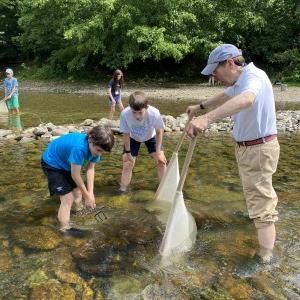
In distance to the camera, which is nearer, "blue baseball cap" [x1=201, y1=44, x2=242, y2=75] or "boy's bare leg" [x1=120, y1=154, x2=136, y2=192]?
"blue baseball cap" [x1=201, y1=44, x2=242, y2=75]

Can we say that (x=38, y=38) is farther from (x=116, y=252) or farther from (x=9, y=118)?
(x=116, y=252)

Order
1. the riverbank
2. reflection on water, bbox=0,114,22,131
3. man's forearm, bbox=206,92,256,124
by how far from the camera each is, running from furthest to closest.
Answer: the riverbank, reflection on water, bbox=0,114,22,131, man's forearm, bbox=206,92,256,124

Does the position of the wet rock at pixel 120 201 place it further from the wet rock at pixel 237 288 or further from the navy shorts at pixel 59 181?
the wet rock at pixel 237 288

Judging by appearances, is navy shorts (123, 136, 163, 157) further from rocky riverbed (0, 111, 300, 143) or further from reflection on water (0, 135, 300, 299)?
rocky riverbed (0, 111, 300, 143)

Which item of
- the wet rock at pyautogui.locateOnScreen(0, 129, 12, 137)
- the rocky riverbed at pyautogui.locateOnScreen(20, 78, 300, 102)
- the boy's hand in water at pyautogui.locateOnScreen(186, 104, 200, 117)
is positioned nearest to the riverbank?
the rocky riverbed at pyautogui.locateOnScreen(20, 78, 300, 102)

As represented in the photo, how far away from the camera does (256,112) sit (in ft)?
12.3

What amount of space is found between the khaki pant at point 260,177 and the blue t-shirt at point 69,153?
1.54m

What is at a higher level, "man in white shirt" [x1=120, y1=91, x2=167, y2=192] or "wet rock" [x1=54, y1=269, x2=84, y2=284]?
"man in white shirt" [x1=120, y1=91, x2=167, y2=192]

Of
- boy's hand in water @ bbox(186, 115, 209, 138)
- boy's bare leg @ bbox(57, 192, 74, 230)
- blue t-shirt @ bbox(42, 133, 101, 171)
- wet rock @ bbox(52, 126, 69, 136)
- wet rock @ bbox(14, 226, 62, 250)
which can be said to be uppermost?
boy's hand in water @ bbox(186, 115, 209, 138)

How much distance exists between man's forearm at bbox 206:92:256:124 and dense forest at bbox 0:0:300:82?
2102 centimetres

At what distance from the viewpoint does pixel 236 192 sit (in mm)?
6387

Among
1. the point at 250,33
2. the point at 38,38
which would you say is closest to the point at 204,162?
the point at 250,33

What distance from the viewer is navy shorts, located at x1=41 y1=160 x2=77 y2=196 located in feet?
15.6

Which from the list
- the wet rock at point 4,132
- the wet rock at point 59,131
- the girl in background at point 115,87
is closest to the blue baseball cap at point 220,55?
the wet rock at point 59,131
